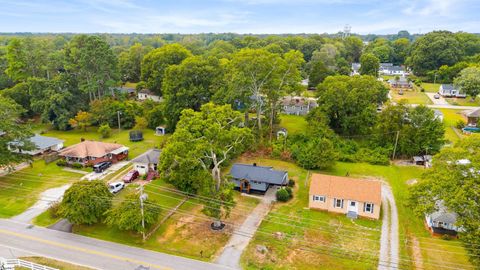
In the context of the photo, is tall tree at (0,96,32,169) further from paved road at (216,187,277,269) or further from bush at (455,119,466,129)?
bush at (455,119,466,129)

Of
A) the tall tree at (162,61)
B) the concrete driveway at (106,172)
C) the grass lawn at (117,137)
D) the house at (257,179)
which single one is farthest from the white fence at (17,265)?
the tall tree at (162,61)

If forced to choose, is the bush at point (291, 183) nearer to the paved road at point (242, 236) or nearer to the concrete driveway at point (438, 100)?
the paved road at point (242, 236)

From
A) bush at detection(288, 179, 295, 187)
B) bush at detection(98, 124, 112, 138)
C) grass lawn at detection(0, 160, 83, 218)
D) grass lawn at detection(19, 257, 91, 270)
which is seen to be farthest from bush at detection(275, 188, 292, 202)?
bush at detection(98, 124, 112, 138)

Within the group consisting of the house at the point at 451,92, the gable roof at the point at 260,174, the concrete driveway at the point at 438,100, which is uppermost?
the house at the point at 451,92

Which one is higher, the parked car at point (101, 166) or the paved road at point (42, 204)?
the parked car at point (101, 166)

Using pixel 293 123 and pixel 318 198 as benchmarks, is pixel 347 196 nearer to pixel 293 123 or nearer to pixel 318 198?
pixel 318 198

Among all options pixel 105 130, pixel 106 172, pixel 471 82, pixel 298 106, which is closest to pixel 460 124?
pixel 471 82
